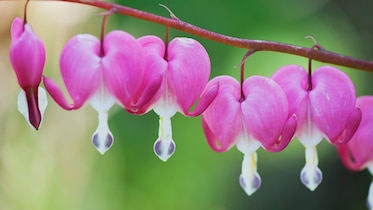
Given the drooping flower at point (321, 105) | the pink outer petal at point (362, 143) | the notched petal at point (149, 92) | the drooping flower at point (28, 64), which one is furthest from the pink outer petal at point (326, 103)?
the drooping flower at point (28, 64)

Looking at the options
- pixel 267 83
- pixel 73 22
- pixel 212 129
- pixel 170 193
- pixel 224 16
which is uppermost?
pixel 267 83

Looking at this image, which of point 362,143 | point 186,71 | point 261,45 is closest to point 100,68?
point 186,71

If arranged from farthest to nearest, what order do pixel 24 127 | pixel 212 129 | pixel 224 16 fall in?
1. pixel 224 16
2. pixel 24 127
3. pixel 212 129

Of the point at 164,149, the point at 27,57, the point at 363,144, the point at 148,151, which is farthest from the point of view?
the point at 148,151

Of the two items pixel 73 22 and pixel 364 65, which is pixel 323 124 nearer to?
pixel 364 65

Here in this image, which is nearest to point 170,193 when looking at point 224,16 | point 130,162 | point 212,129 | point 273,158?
point 130,162

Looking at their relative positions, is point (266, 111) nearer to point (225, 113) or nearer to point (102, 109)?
point (225, 113)
